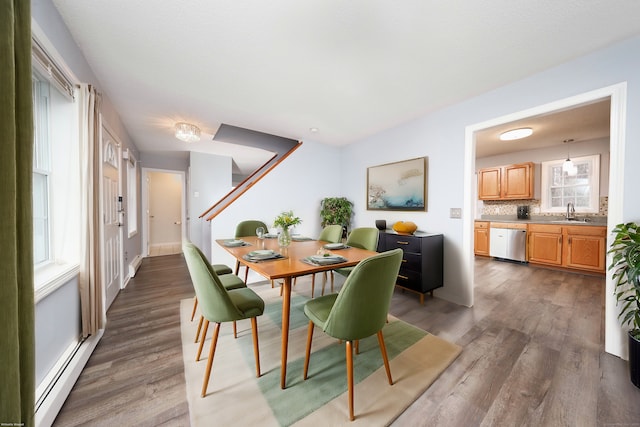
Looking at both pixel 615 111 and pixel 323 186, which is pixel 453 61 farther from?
pixel 323 186

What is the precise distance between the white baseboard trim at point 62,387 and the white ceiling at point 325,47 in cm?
225

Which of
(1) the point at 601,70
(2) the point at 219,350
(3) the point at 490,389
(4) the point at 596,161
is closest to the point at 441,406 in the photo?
(3) the point at 490,389

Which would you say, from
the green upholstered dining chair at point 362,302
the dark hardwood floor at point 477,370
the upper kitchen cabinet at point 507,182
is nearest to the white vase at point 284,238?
the green upholstered dining chair at point 362,302

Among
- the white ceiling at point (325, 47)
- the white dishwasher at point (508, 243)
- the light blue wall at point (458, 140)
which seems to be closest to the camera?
the white ceiling at point (325, 47)

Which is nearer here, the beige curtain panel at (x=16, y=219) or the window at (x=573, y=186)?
the beige curtain panel at (x=16, y=219)

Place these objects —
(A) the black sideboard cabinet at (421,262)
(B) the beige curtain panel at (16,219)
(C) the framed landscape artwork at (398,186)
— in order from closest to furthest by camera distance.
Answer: (B) the beige curtain panel at (16,219) < (A) the black sideboard cabinet at (421,262) < (C) the framed landscape artwork at (398,186)

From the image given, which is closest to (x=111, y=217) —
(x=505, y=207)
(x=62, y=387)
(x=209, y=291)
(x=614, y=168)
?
(x=62, y=387)

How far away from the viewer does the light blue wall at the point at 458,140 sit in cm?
164

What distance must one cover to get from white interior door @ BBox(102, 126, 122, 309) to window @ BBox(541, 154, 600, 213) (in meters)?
7.22

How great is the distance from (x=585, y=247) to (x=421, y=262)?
338 cm

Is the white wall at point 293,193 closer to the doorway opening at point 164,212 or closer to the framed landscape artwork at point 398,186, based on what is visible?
the framed landscape artwork at point 398,186

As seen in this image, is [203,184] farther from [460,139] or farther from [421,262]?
[460,139]

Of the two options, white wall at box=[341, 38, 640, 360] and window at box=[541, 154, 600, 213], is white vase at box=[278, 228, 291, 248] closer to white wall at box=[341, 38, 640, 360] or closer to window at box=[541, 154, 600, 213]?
white wall at box=[341, 38, 640, 360]

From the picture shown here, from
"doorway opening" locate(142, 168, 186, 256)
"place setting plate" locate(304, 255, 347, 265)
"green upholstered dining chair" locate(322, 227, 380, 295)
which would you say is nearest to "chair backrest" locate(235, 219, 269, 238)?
"green upholstered dining chair" locate(322, 227, 380, 295)
